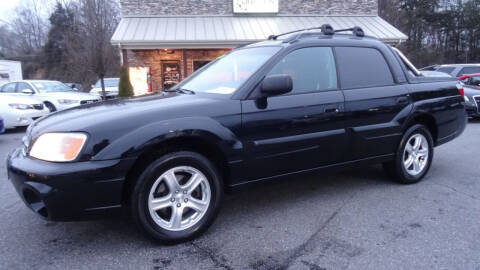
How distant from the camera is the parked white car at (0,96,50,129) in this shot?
8680 millimetres

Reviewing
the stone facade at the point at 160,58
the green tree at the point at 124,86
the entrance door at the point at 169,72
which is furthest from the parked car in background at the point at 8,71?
the green tree at the point at 124,86

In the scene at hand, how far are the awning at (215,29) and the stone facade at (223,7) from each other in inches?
10.4

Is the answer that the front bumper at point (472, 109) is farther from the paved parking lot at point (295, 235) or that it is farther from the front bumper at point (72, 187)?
the front bumper at point (72, 187)

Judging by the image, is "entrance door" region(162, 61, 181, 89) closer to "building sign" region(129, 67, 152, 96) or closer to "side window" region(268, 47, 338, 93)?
"building sign" region(129, 67, 152, 96)

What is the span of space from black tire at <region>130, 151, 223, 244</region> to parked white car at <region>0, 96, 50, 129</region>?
25.9 ft

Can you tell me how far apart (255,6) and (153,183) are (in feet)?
46.0

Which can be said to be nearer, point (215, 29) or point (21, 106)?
point (21, 106)

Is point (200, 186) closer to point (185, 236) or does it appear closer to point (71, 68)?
point (185, 236)

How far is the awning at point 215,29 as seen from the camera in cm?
1304

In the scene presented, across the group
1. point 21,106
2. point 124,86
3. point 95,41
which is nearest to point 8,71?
point 95,41

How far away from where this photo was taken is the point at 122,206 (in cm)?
262

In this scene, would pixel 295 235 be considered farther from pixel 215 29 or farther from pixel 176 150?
pixel 215 29

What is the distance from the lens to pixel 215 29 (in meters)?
14.0

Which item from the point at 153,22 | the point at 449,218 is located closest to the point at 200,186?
the point at 449,218
